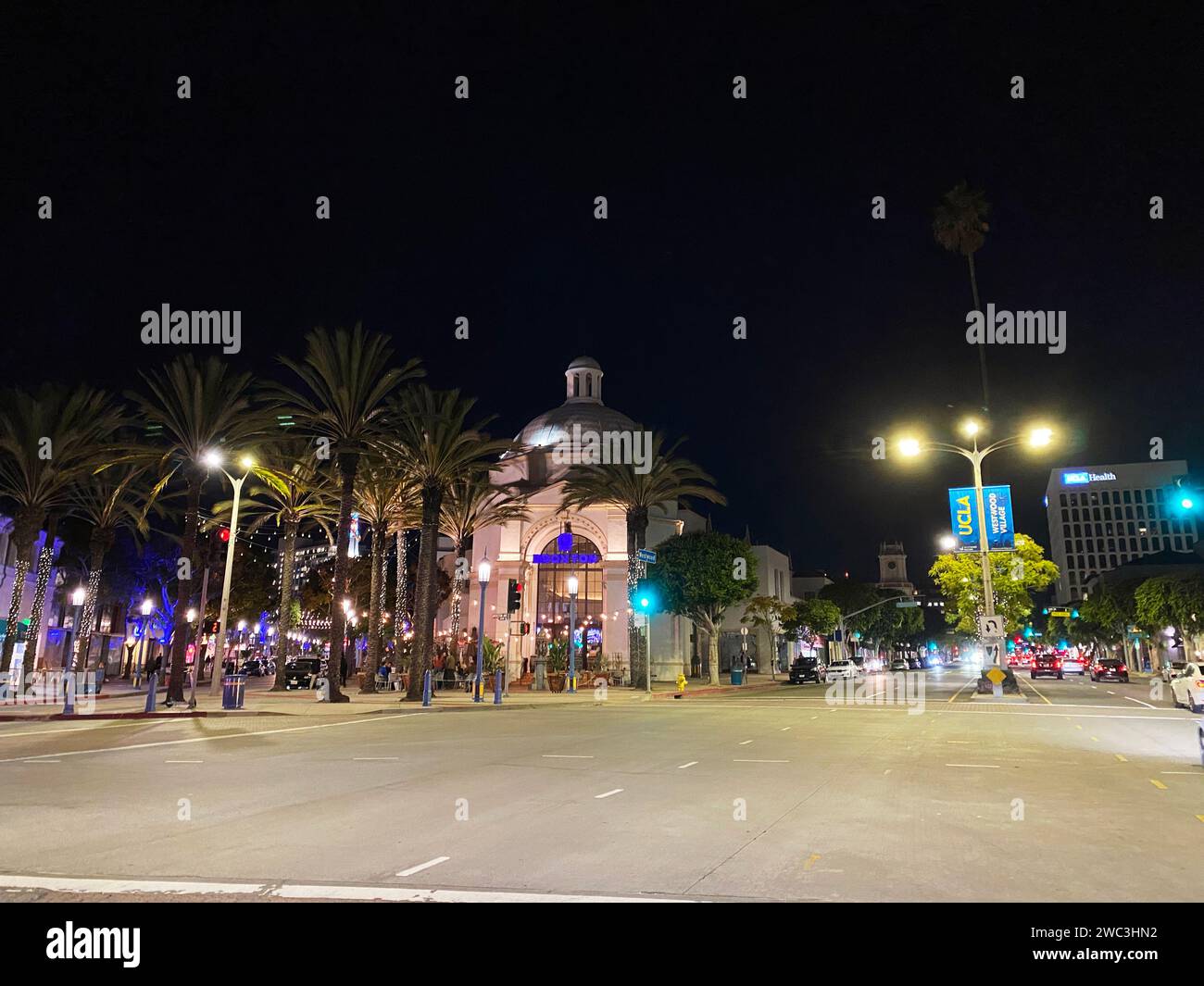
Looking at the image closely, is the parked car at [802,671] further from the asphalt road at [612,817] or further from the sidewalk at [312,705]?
the asphalt road at [612,817]

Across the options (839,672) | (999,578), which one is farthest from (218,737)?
(839,672)

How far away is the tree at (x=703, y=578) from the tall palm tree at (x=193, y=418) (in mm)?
25603

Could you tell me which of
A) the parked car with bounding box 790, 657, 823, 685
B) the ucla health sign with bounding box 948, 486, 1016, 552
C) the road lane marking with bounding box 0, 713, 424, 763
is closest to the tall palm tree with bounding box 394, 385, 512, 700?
the road lane marking with bounding box 0, 713, 424, 763

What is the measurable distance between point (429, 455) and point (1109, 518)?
157362 mm

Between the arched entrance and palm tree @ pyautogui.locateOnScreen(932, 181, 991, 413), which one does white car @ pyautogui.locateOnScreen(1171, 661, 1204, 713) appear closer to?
palm tree @ pyautogui.locateOnScreen(932, 181, 991, 413)

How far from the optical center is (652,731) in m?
18.4

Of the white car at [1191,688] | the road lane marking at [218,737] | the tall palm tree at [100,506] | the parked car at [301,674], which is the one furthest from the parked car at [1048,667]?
the tall palm tree at [100,506]

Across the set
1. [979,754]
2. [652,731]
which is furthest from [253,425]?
[979,754]

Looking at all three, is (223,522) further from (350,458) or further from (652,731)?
(652,731)

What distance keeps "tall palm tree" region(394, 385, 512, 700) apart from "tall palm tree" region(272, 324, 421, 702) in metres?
1.68

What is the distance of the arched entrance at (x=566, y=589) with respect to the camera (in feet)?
193

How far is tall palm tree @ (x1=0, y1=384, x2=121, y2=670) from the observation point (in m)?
29.8
